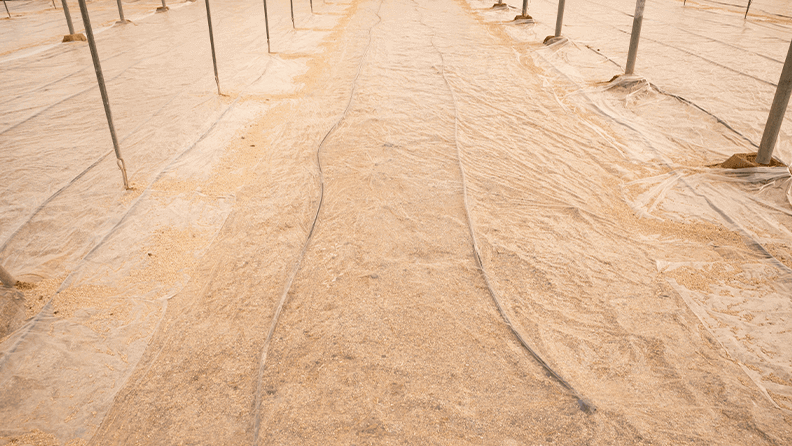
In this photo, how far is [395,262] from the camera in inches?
145

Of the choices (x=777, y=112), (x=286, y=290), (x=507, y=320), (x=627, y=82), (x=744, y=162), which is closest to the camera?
(x=507, y=320)

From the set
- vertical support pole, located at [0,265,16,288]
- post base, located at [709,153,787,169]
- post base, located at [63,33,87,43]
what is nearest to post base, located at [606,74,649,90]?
post base, located at [709,153,787,169]

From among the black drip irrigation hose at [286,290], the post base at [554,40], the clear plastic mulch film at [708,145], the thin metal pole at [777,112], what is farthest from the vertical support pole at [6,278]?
the post base at [554,40]

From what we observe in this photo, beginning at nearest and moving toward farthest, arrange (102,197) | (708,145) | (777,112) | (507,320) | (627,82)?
(507,320) < (102,197) < (777,112) < (708,145) < (627,82)

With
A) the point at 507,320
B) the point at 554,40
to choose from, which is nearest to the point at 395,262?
the point at 507,320

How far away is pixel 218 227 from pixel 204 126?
2647 millimetres

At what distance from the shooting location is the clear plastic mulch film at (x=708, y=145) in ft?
10.4

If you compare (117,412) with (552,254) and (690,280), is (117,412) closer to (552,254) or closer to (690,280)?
(552,254)

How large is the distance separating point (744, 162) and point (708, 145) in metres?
0.95

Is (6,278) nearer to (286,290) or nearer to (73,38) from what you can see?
(286,290)

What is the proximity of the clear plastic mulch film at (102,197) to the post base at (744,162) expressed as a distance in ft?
16.8

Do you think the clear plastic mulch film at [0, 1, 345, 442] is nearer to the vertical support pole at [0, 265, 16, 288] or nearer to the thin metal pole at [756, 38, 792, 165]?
the vertical support pole at [0, 265, 16, 288]

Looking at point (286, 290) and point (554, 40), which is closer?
point (286, 290)

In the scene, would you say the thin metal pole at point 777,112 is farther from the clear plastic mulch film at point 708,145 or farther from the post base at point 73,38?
the post base at point 73,38
